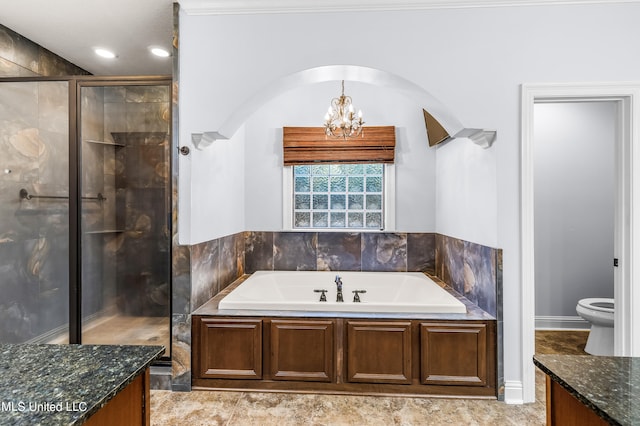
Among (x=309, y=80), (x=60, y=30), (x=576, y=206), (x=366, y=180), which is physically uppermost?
(x=60, y=30)

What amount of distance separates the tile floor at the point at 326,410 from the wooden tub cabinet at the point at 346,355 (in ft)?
0.20

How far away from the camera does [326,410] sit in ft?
7.02

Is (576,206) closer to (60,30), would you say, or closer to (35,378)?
(35,378)

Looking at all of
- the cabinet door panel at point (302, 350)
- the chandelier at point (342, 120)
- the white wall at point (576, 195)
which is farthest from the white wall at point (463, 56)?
the white wall at point (576, 195)

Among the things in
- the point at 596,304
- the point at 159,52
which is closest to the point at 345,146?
the point at 159,52

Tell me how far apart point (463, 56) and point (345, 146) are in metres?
1.48

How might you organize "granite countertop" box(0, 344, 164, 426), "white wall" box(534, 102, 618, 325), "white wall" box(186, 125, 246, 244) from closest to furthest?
1. "granite countertop" box(0, 344, 164, 426)
2. "white wall" box(186, 125, 246, 244)
3. "white wall" box(534, 102, 618, 325)

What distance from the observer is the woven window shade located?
11.6 feet

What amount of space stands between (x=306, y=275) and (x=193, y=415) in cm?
162

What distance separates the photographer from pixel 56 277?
275cm

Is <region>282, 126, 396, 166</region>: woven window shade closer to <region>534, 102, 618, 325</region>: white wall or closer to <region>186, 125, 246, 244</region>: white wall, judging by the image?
<region>186, 125, 246, 244</region>: white wall

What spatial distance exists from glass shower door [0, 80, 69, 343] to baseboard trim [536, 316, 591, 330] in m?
4.35

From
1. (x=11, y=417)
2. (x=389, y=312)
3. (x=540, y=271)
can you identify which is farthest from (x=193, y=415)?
(x=540, y=271)

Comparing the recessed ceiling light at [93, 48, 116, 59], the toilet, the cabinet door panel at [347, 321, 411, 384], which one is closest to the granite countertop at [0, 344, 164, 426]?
→ the cabinet door panel at [347, 321, 411, 384]
